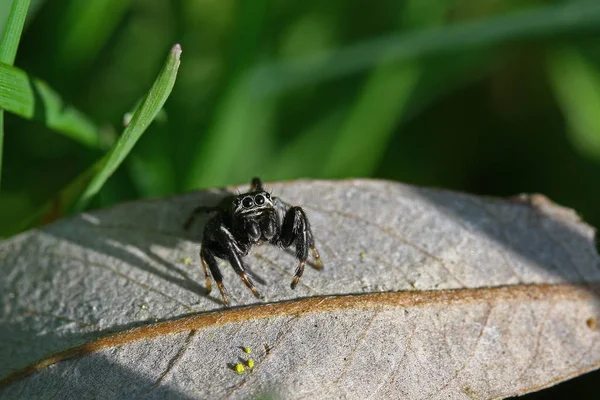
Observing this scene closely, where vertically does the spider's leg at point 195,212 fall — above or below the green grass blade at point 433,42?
below

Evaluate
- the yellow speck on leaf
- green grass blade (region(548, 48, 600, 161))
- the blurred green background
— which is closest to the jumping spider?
the yellow speck on leaf

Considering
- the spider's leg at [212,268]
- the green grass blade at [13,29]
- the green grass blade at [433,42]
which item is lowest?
the spider's leg at [212,268]

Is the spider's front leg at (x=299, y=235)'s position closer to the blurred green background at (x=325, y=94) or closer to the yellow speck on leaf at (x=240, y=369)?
the yellow speck on leaf at (x=240, y=369)

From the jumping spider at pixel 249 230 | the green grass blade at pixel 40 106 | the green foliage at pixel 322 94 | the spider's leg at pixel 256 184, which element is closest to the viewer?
the green grass blade at pixel 40 106

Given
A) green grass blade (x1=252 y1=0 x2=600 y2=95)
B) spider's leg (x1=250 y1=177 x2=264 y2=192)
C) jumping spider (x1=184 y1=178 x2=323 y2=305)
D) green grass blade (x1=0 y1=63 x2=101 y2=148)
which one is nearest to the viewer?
green grass blade (x1=0 y1=63 x2=101 y2=148)

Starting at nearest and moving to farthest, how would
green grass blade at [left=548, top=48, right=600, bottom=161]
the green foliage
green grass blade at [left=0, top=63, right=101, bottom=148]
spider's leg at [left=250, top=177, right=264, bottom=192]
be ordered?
green grass blade at [left=0, top=63, right=101, bottom=148] → spider's leg at [left=250, top=177, right=264, bottom=192] → the green foliage → green grass blade at [left=548, top=48, right=600, bottom=161]

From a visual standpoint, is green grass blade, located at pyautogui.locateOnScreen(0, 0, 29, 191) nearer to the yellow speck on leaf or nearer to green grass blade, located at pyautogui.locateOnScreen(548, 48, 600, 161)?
the yellow speck on leaf

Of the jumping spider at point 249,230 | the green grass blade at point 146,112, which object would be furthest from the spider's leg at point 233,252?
the green grass blade at point 146,112

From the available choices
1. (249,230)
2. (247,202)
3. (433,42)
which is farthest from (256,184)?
(433,42)
